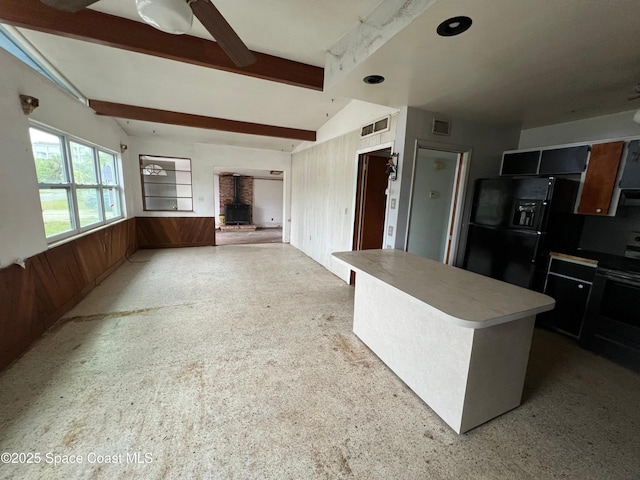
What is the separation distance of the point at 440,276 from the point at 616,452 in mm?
1333

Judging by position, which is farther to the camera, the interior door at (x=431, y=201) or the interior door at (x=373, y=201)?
the interior door at (x=431, y=201)

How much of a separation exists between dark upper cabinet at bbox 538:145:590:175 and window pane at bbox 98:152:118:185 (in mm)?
6569

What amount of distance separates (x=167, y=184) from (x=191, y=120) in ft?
8.91

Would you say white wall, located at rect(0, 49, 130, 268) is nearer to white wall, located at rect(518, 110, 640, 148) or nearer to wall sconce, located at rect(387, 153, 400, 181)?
wall sconce, located at rect(387, 153, 400, 181)

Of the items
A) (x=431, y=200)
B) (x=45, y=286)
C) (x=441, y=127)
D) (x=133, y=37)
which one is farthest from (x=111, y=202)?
(x=431, y=200)

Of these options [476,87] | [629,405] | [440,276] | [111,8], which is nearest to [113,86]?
[111,8]

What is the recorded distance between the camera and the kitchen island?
1375mm

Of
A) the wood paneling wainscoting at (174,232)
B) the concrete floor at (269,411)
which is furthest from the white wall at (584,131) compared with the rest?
the wood paneling wainscoting at (174,232)

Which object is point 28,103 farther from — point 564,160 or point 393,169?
point 564,160

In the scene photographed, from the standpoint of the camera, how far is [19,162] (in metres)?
2.16

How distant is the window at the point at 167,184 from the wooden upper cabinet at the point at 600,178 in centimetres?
720

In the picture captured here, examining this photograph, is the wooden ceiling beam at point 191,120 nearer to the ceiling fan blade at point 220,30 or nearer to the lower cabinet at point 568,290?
the ceiling fan blade at point 220,30

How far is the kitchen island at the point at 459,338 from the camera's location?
138 cm

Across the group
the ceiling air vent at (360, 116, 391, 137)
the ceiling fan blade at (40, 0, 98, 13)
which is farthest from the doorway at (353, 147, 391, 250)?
the ceiling fan blade at (40, 0, 98, 13)
